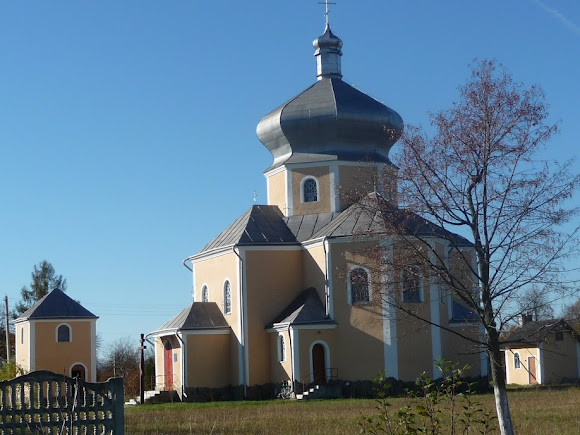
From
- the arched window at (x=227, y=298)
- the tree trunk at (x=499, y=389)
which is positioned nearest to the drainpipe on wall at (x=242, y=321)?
the arched window at (x=227, y=298)

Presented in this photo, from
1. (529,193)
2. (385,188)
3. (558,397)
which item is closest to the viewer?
(529,193)

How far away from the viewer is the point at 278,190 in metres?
37.0

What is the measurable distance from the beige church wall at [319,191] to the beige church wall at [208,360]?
5.26 m

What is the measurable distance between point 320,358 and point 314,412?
328 inches

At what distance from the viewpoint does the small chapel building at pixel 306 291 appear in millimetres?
32062

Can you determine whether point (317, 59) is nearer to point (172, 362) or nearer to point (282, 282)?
point (282, 282)

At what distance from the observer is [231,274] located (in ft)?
115

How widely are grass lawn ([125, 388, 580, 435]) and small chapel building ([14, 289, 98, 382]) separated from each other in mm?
11285

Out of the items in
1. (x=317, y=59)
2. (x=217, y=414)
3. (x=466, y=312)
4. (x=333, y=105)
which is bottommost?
(x=217, y=414)

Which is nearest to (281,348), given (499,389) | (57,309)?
(57,309)

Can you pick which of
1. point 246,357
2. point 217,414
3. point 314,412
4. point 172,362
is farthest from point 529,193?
point 172,362

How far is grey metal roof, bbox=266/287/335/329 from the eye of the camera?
107 feet

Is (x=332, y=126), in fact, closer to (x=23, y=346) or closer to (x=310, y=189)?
(x=310, y=189)

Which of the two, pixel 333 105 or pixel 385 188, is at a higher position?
pixel 333 105
